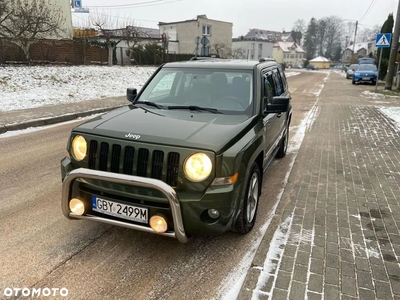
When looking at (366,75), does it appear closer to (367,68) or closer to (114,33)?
(367,68)

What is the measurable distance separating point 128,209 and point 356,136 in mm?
7197

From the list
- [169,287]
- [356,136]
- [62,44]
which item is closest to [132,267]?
[169,287]

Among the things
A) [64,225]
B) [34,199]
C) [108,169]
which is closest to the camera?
[108,169]

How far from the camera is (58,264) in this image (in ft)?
9.60

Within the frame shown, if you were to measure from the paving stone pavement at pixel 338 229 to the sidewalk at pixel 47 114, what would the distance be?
690cm

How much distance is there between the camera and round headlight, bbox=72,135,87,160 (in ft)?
10.0

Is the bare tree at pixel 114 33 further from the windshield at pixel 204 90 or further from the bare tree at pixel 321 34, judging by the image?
the bare tree at pixel 321 34

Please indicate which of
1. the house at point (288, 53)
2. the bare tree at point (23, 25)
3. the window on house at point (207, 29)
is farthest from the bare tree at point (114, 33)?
the house at point (288, 53)

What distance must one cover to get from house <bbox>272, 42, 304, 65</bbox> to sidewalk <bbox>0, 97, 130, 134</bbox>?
9107cm

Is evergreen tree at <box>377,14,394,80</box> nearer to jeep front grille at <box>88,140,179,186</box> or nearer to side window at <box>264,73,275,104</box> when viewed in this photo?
side window at <box>264,73,275,104</box>

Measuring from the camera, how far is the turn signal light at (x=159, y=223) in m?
2.73

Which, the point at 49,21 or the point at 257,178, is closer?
the point at 257,178

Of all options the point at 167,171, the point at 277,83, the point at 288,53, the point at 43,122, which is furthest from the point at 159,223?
the point at 288,53

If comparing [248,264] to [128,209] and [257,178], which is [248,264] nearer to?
[257,178]
